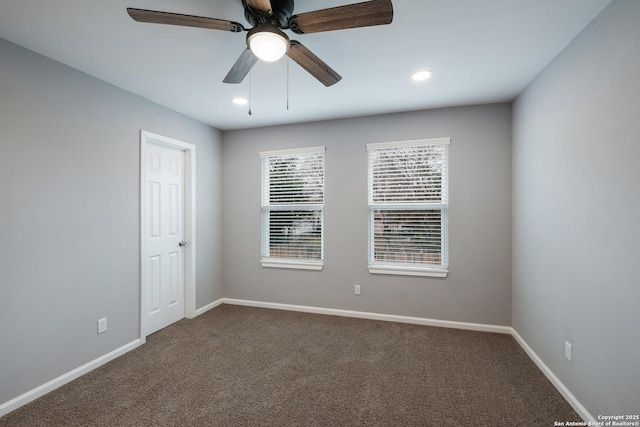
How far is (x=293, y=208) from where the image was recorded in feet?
13.4

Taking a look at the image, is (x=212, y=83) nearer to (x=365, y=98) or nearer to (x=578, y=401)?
(x=365, y=98)

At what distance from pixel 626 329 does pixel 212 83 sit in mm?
3468

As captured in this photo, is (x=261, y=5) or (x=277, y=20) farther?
(x=277, y=20)

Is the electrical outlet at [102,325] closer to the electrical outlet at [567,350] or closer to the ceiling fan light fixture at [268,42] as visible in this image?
the ceiling fan light fixture at [268,42]

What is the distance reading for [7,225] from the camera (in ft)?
6.82

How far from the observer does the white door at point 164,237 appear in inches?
131

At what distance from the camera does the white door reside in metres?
3.32

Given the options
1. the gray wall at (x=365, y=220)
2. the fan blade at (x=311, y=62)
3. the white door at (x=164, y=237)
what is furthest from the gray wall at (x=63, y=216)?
the fan blade at (x=311, y=62)

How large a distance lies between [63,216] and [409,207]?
3422mm

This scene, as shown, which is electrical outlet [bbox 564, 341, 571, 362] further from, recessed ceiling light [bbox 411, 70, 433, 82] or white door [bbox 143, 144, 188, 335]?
white door [bbox 143, 144, 188, 335]

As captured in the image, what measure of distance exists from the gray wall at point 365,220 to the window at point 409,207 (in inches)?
4.1

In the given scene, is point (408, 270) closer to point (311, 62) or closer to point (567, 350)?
point (567, 350)

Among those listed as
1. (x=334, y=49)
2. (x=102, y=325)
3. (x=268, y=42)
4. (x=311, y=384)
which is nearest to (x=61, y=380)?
(x=102, y=325)

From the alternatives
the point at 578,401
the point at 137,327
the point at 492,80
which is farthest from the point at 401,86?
the point at 137,327
